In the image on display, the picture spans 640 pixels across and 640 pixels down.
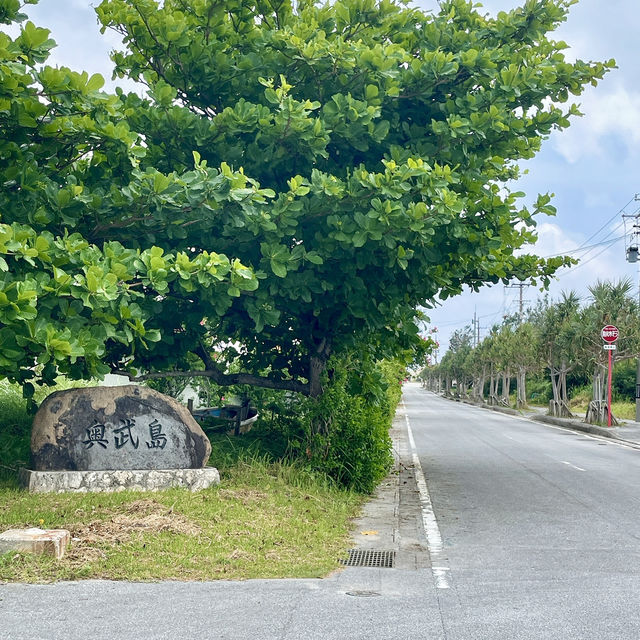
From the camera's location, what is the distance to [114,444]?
32.0ft

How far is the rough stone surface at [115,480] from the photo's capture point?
9406mm

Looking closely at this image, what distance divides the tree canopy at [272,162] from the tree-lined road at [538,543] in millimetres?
2983

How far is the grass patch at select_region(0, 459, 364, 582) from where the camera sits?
264 inches

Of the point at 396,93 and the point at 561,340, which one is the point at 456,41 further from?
the point at 561,340

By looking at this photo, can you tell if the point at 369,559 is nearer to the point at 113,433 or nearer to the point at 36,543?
the point at 36,543

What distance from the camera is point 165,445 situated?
995cm

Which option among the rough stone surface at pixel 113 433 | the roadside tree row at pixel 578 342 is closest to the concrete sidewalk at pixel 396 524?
the rough stone surface at pixel 113 433

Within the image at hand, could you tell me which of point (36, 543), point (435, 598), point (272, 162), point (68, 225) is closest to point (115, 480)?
point (36, 543)

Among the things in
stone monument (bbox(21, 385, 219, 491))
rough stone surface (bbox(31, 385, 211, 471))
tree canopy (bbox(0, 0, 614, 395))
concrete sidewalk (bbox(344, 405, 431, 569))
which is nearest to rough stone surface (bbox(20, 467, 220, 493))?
stone monument (bbox(21, 385, 219, 491))

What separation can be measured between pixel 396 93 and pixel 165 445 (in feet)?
17.1

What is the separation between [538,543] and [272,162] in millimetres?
5445

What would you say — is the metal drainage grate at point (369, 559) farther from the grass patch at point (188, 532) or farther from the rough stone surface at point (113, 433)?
the rough stone surface at point (113, 433)

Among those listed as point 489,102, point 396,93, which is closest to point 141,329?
point 396,93

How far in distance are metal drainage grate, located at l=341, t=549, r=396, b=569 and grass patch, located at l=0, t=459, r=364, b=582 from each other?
134 millimetres
